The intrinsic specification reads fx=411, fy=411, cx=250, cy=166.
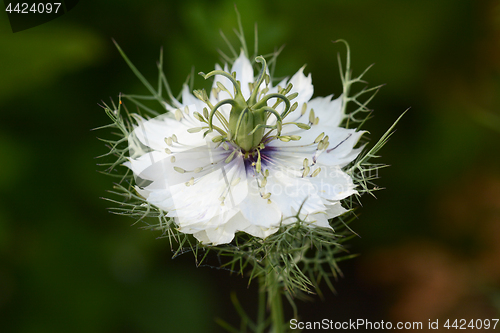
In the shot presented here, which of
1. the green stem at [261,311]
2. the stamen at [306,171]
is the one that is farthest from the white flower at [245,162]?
the green stem at [261,311]

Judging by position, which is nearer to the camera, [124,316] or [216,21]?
[216,21]

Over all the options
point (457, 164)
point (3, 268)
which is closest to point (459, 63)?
point (457, 164)

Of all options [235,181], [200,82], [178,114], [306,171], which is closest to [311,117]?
[306,171]

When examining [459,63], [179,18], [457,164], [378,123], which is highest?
[179,18]

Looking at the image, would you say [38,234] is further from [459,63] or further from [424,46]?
[459,63]

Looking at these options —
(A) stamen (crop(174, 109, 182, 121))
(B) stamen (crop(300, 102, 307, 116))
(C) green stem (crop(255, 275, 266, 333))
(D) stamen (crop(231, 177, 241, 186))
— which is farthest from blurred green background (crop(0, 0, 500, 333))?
(D) stamen (crop(231, 177, 241, 186))

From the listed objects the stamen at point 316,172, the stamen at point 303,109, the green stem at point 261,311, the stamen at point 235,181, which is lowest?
the green stem at point 261,311

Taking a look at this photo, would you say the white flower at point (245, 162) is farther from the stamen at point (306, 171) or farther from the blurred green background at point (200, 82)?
the blurred green background at point (200, 82)

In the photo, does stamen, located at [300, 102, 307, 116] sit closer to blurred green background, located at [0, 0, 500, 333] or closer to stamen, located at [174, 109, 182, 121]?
stamen, located at [174, 109, 182, 121]
